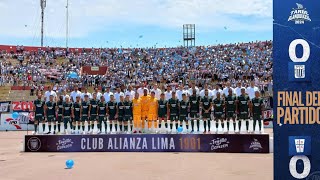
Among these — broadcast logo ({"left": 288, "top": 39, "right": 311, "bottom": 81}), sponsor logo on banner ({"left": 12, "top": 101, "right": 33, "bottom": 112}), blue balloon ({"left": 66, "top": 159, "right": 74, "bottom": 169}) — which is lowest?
blue balloon ({"left": 66, "top": 159, "right": 74, "bottom": 169})

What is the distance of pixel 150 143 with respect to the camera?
51.5 feet

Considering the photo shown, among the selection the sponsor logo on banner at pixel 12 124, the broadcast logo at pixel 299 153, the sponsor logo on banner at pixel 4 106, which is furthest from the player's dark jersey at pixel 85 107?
the sponsor logo on banner at pixel 4 106

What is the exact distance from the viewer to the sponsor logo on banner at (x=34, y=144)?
54.3 feet

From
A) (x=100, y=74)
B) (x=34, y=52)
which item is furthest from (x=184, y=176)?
(x=34, y=52)

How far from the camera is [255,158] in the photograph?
14.0 m

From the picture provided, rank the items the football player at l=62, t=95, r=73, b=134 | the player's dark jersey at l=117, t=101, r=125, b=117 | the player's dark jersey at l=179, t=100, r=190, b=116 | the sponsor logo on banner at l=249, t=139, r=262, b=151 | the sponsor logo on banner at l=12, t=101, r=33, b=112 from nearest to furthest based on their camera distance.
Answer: the sponsor logo on banner at l=249, t=139, r=262, b=151
the player's dark jersey at l=179, t=100, r=190, b=116
the player's dark jersey at l=117, t=101, r=125, b=117
the football player at l=62, t=95, r=73, b=134
the sponsor logo on banner at l=12, t=101, r=33, b=112

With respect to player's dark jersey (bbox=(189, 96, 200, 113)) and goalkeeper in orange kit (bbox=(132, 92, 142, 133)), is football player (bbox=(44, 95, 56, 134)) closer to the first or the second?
goalkeeper in orange kit (bbox=(132, 92, 142, 133))

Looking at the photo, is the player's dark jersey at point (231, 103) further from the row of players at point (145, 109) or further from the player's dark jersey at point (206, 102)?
the player's dark jersey at point (206, 102)

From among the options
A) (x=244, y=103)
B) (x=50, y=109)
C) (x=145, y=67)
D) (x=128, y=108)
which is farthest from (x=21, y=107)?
(x=145, y=67)

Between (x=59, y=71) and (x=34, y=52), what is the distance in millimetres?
6616

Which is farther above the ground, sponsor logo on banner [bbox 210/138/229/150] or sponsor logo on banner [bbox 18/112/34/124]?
sponsor logo on banner [bbox 18/112/34/124]

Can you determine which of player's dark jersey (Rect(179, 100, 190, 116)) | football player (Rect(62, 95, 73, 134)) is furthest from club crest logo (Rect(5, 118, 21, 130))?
player's dark jersey (Rect(179, 100, 190, 116))

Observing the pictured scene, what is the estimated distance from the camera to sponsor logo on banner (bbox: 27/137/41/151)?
54.3 ft

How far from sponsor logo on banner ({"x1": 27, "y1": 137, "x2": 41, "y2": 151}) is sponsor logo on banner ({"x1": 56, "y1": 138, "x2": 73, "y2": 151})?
79 cm
